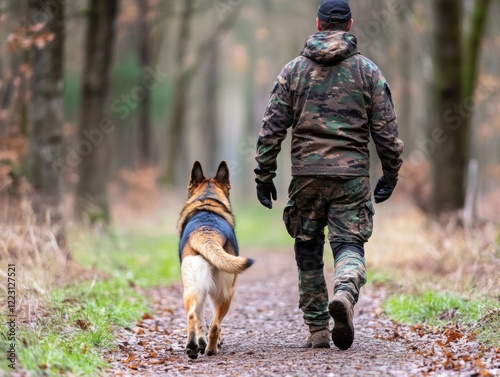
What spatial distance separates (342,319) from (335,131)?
1485 mm

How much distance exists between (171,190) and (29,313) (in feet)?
60.3

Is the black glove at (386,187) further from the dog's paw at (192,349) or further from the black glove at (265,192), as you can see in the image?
the dog's paw at (192,349)

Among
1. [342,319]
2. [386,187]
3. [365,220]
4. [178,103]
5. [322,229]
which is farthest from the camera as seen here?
[178,103]

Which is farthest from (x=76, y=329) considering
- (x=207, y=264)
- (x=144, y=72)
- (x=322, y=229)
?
(x=144, y=72)

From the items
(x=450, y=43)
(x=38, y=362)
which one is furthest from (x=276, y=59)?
(x=38, y=362)

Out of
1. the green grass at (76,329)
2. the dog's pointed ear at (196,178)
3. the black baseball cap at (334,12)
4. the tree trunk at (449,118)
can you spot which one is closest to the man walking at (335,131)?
the black baseball cap at (334,12)

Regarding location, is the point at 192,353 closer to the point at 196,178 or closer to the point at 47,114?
the point at 196,178

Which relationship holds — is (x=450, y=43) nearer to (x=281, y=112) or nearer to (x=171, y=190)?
(x=281, y=112)

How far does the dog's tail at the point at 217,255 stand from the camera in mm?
5492

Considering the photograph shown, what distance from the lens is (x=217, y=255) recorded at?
563 cm

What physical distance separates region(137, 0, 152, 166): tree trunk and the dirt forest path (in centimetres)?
1449

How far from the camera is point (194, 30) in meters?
32.7

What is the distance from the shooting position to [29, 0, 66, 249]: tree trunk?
10445mm

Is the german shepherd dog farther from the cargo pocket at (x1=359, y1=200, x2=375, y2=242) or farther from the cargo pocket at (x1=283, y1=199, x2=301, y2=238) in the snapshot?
the cargo pocket at (x1=359, y1=200, x2=375, y2=242)
